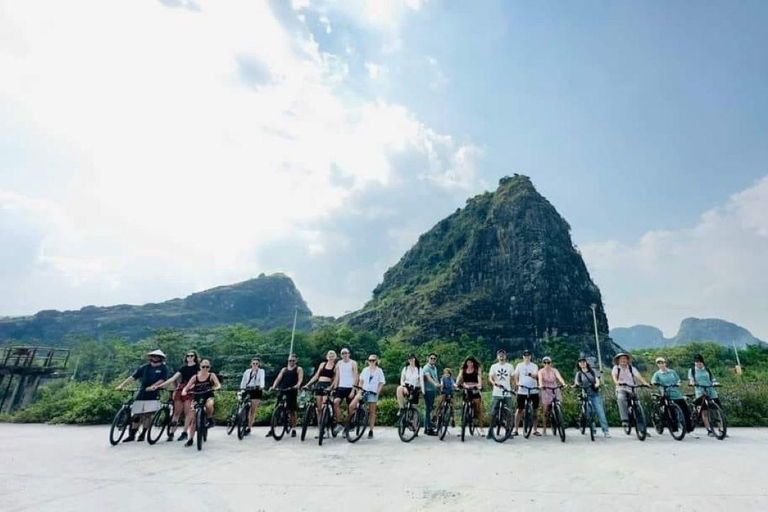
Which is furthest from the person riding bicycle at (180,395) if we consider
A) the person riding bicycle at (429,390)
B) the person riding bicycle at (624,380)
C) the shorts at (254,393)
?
the person riding bicycle at (624,380)

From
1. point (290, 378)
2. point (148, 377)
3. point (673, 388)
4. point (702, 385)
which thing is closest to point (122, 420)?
point (148, 377)

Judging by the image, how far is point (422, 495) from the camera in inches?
160

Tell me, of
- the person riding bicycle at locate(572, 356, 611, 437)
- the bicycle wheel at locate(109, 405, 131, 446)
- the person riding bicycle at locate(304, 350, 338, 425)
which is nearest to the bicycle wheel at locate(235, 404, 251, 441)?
the person riding bicycle at locate(304, 350, 338, 425)

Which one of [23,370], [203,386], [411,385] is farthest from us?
[23,370]

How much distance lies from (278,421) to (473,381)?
4.04 metres

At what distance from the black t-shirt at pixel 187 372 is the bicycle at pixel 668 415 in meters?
9.09

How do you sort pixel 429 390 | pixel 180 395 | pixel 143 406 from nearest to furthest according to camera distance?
pixel 143 406
pixel 180 395
pixel 429 390

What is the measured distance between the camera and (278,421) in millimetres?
8312

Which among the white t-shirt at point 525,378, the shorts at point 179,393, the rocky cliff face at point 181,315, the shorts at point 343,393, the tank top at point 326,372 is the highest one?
the rocky cliff face at point 181,315

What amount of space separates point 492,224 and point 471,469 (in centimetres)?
9127

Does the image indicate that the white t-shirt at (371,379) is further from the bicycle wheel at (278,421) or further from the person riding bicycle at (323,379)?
the bicycle wheel at (278,421)

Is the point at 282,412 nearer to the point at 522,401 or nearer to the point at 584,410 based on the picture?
the point at 522,401

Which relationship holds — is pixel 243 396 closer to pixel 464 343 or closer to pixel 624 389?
pixel 624 389

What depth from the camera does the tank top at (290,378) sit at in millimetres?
8180
